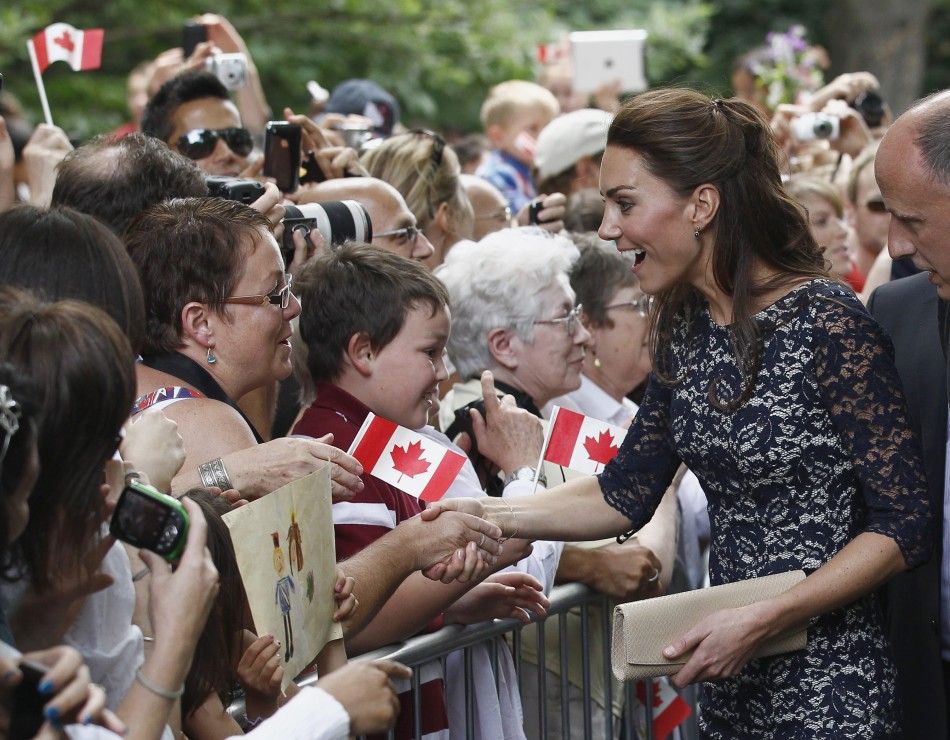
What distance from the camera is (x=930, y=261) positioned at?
323 centimetres

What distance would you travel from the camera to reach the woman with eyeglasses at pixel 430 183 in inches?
219

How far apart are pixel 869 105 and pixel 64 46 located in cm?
427

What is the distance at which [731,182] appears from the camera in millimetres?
3301

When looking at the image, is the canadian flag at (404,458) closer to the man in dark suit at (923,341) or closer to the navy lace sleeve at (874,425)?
the navy lace sleeve at (874,425)

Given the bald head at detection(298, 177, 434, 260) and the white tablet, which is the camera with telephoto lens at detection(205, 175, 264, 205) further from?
the white tablet

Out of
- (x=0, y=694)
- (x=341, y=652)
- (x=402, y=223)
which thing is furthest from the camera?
(x=402, y=223)

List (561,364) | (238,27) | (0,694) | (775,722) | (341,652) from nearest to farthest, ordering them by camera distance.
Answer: (0,694) < (341,652) < (775,722) < (561,364) < (238,27)

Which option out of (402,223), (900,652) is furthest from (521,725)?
(402,223)

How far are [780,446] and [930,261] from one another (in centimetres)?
56

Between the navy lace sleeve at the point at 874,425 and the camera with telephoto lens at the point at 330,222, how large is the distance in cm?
174

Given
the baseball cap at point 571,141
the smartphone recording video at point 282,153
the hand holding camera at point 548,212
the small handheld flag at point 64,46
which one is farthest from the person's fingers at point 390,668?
the baseball cap at point 571,141

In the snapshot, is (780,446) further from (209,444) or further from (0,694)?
(0,694)

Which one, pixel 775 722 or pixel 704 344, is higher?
pixel 704 344

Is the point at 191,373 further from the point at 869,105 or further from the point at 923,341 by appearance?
the point at 869,105
